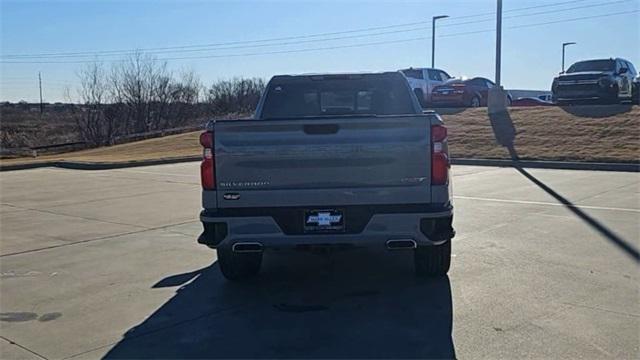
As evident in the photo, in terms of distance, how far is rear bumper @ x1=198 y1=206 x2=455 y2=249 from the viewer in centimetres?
527

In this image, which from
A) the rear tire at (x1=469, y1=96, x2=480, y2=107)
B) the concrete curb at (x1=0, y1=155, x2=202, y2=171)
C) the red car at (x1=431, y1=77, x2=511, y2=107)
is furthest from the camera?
the rear tire at (x1=469, y1=96, x2=480, y2=107)

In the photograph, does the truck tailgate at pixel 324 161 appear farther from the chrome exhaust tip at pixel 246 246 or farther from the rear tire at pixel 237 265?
the rear tire at pixel 237 265

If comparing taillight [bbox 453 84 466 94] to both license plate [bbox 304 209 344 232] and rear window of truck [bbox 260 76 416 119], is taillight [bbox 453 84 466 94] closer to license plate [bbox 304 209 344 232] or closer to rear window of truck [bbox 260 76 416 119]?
rear window of truck [bbox 260 76 416 119]

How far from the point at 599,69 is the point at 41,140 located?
38.9m

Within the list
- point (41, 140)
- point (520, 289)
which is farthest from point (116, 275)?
point (41, 140)

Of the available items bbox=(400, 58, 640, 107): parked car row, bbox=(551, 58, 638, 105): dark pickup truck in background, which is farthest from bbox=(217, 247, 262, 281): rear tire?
bbox=(551, 58, 638, 105): dark pickup truck in background

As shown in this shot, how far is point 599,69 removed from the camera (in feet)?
78.9

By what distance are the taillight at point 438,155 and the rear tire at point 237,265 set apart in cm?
203

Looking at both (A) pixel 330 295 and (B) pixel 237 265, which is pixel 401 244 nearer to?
(A) pixel 330 295

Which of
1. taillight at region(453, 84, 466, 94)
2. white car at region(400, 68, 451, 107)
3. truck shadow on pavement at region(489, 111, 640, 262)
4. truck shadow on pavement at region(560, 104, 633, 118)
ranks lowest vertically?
truck shadow on pavement at region(489, 111, 640, 262)

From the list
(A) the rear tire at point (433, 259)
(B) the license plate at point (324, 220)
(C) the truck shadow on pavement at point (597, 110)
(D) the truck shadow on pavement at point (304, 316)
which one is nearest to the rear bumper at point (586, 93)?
(C) the truck shadow on pavement at point (597, 110)

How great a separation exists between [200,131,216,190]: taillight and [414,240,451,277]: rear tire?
80.8 inches

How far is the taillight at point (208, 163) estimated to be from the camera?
5.36 metres

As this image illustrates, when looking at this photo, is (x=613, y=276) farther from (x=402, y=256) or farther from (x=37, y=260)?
(x=37, y=260)
